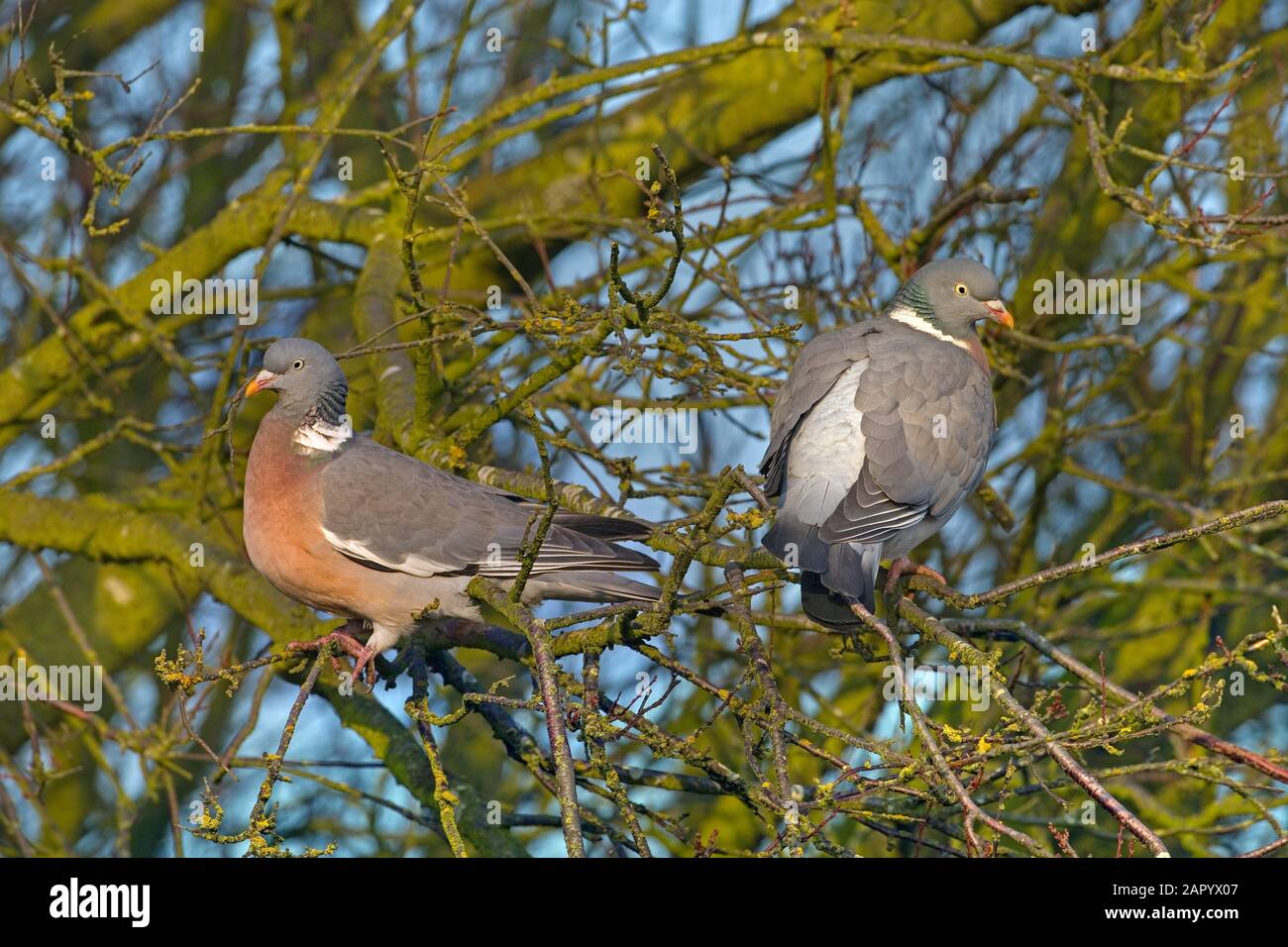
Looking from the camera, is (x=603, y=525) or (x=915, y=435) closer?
(x=603, y=525)

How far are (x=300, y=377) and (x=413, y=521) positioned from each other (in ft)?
2.37

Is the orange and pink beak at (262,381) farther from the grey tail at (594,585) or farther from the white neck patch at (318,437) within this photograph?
the grey tail at (594,585)

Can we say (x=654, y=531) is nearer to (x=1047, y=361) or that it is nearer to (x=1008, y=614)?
(x=1008, y=614)

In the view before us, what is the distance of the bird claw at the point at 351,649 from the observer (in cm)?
457

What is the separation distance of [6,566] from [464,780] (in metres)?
4.48

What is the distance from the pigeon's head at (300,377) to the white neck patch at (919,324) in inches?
89.4

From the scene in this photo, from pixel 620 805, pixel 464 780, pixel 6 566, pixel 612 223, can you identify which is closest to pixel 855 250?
pixel 612 223

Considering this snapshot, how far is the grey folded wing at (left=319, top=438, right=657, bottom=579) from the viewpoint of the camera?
490cm

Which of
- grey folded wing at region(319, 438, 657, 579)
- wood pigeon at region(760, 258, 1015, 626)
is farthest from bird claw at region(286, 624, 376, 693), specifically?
wood pigeon at region(760, 258, 1015, 626)

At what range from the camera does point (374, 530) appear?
492 centimetres

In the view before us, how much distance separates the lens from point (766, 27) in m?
7.06

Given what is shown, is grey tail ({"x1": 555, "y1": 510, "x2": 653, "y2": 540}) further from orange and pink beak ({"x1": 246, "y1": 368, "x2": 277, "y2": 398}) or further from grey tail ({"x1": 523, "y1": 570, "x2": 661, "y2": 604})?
orange and pink beak ({"x1": 246, "y1": 368, "x2": 277, "y2": 398})

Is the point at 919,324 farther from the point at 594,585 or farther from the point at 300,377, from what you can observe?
the point at 300,377

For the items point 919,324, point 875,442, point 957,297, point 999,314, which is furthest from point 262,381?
point 999,314
